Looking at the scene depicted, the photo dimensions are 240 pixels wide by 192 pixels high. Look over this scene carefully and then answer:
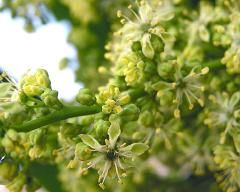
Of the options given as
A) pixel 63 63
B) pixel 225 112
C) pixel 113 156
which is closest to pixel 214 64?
pixel 225 112

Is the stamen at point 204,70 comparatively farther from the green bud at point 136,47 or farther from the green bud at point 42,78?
the green bud at point 42,78

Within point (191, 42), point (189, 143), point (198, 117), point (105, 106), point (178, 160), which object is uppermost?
point (105, 106)

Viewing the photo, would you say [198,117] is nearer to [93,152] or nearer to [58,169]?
[93,152]

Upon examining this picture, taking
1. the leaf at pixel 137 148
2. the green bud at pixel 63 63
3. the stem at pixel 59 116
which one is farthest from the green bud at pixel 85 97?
the green bud at pixel 63 63

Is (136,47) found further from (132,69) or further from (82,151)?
(82,151)

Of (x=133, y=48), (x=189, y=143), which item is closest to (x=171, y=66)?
(x=133, y=48)
